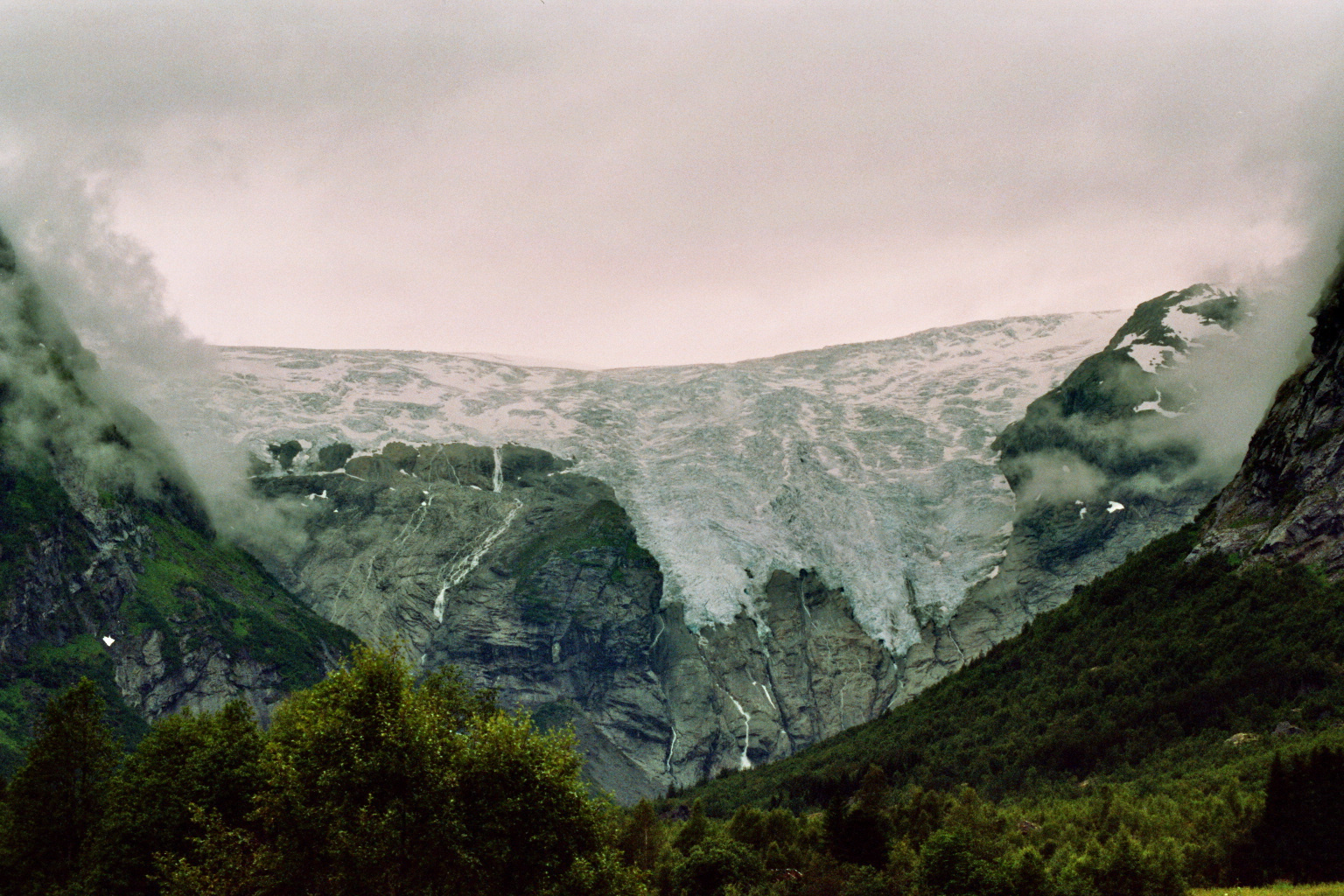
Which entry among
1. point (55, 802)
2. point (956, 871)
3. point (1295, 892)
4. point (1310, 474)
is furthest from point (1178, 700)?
point (55, 802)

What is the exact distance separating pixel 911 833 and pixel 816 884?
20.7 metres

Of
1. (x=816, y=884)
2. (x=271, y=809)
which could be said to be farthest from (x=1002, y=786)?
(x=271, y=809)

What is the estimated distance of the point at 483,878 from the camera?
59.2 metres

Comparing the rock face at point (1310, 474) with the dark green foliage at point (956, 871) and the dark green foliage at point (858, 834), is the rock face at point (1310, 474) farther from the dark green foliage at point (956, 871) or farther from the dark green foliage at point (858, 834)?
the dark green foliage at point (956, 871)

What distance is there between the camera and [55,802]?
81.2 m

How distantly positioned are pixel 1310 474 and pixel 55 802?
17561 centimetres

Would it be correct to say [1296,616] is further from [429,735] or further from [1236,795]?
[429,735]

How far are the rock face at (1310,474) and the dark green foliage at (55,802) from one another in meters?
160

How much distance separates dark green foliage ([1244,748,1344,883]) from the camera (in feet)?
301

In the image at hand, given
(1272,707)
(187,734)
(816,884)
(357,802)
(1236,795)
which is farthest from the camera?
(1272,707)

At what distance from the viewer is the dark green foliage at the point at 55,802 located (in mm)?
80062

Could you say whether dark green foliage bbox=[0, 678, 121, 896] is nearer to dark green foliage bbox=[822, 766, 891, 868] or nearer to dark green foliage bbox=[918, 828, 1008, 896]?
dark green foliage bbox=[918, 828, 1008, 896]

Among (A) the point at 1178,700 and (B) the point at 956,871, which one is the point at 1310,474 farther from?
(B) the point at 956,871

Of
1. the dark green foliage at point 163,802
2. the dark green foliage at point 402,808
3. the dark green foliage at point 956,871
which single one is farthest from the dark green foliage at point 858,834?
the dark green foliage at point 402,808
